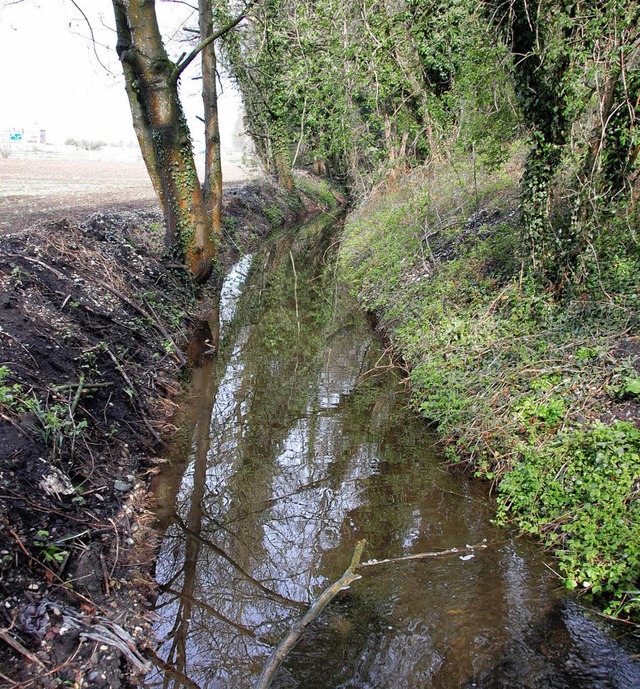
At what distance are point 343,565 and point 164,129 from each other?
8214 mm

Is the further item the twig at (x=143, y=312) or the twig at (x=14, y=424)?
the twig at (x=143, y=312)

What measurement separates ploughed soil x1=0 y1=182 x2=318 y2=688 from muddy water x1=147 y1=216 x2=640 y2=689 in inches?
13.1

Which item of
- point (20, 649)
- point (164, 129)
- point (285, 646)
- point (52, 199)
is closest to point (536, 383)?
point (285, 646)

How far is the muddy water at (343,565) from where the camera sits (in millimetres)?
3566

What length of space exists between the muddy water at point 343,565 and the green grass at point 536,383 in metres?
0.34

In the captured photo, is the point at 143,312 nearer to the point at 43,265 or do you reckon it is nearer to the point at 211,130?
the point at 43,265

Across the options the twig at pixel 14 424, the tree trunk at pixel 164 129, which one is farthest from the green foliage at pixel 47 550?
the tree trunk at pixel 164 129

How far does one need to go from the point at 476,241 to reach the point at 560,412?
4.60m

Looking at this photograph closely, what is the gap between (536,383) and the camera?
568 centimetres

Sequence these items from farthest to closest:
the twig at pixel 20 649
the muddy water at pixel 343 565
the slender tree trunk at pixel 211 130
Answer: the slender tree trunk at pixel 211 130 < the muddy water at pixel 343 565 < the twig at pixel 20 649

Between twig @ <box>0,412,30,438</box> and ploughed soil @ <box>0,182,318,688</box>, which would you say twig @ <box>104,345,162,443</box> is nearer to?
ploughed soil @ <box>0,182,318,688</box>

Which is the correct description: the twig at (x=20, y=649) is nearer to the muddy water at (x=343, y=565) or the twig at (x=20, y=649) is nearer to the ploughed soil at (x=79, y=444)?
the ploughed soil at (x=79, y=444)

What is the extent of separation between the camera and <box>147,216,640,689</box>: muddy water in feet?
11.7

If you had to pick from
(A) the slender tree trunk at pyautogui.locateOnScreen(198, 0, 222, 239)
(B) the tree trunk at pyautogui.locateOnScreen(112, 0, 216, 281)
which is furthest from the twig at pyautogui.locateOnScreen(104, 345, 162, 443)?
(A) the slender tree trunk at pyautogui.locateOnScreen(198, 0, 222, 239)
